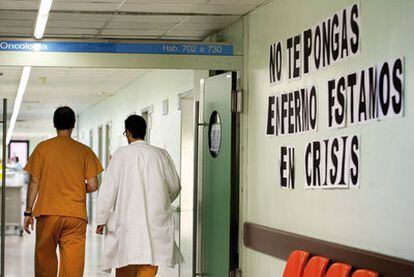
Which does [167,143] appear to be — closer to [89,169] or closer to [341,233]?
[89,169]

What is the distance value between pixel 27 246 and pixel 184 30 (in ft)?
25.7

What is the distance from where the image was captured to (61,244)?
641 centimetres

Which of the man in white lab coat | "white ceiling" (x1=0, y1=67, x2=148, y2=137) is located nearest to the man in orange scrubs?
the man in white lab coat

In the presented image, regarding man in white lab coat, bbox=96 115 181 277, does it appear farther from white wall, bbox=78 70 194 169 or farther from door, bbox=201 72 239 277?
white wall, bbox=78 70 194 169

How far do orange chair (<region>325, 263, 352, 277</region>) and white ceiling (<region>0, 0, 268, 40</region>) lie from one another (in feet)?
9.14

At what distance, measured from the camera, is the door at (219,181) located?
7832mm

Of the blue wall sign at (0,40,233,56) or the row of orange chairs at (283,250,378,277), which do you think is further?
the blue wall sign at (0,40,233,56)

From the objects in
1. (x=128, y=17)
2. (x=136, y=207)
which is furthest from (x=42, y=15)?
(x=136, y=207)

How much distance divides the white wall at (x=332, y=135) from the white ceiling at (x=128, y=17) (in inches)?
16.0

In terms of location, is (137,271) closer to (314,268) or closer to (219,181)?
(314,268)

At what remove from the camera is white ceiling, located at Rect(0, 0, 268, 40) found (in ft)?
23.7

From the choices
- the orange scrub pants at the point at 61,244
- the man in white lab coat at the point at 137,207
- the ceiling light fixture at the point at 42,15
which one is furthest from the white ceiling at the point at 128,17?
the orange scrub pants at the point at 61,244

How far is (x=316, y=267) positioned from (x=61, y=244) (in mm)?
2095

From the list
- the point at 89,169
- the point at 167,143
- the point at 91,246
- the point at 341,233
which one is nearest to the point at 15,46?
the point at 89,169
